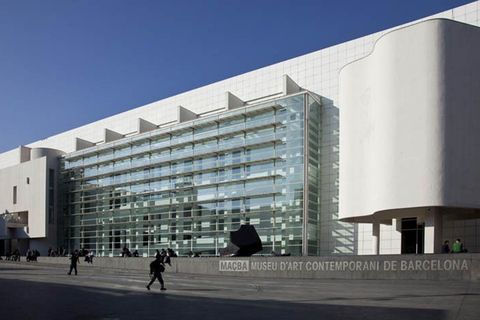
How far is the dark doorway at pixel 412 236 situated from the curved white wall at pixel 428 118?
640cm

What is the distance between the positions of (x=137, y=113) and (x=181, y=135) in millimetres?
10979

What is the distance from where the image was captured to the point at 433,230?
1147 inches

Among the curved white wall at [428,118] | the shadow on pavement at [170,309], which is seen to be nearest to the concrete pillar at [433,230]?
the curved white wall at [428,118]

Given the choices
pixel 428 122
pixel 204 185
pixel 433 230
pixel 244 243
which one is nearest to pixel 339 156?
pixel 244 243

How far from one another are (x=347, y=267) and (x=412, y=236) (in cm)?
1042

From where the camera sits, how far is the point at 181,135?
52500mm

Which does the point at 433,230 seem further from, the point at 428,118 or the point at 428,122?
the point at 428,118

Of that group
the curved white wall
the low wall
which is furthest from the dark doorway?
the low wall

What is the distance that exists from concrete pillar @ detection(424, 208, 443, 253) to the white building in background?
0.07 m

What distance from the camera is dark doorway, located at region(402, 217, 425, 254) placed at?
35.4m

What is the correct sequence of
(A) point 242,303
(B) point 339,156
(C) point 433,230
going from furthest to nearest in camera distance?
(B) point 339,156 → (C) point 433,230 → (A) point 242,303

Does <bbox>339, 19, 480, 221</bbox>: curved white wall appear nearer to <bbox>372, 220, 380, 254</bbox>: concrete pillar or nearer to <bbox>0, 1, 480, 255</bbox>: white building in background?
<bbox>0, 1, 480, 255</bbox>: white building in background

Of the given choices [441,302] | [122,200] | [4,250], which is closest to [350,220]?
[441,302]

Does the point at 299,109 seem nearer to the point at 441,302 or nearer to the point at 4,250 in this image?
the point at 441,302
